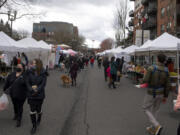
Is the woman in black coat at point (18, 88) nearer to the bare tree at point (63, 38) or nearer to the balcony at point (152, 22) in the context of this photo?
the balcony at point (152, 22)

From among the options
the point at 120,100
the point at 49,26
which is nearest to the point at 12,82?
the point at 120,100

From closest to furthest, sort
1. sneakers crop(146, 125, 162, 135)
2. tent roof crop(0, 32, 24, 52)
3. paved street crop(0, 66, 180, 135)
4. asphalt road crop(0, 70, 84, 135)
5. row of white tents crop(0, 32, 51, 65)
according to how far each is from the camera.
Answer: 1. sneakers crop(146, 125, 162, 135)
2. asphalt road crop(0, 70, 84, 135)
3. paved street crop(0, 66, 180, 135)
4. tent roof crop(0, 32, 24, 52)
5. row of white tents crop(0, 32, 51, 65)

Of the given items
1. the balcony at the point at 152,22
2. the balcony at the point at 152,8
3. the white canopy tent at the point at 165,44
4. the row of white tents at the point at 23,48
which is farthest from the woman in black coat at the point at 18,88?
the balcony at the point at 152,8

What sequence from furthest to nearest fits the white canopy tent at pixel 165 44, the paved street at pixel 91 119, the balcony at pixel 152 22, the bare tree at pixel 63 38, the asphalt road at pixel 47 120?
the bare tree at pixel 63 38 < the balcony at pixel 152 22 < the white canopy tent at pixel 165 44 < the paved street at pixel 91 119 < the asphalt road at pixel 47 120

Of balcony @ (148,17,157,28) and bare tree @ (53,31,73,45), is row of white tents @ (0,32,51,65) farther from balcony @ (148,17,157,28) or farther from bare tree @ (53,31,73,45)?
bare tree @ (53,31,73,45)

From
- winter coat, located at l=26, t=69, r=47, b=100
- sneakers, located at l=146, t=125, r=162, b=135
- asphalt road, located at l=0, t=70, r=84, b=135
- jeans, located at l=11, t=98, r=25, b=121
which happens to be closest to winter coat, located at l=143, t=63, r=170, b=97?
sneakers, located at l=146, t=125, r=162, b=135

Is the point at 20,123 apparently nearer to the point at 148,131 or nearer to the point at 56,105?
the point at 56,105

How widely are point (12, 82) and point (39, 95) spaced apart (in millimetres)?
970

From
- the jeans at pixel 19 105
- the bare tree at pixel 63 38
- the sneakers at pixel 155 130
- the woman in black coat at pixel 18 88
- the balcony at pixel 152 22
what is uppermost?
the balcony at pixel 152 22

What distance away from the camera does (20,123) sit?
5.52 metres

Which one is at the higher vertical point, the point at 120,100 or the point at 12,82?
the point at 12,82

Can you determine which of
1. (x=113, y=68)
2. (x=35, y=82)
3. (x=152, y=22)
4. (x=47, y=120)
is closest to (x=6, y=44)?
(x=113, y=68)

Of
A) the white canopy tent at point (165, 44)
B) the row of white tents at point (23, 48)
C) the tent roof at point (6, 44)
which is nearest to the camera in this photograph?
the tent roof at point (6, 44)

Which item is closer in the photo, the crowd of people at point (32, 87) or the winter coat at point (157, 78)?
the winter coat at point (157, 78)
